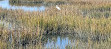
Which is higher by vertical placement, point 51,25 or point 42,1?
point 51,25

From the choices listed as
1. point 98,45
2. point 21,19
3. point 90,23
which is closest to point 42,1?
point 21,19

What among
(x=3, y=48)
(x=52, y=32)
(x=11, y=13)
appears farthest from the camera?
(x=11, y=13)

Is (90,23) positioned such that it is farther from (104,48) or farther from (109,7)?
(109,7)

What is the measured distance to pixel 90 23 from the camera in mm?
7352

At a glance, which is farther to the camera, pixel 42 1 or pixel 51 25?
pixel 42 1

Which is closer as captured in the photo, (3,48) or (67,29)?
(3,48)

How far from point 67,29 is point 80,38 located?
0.87 m

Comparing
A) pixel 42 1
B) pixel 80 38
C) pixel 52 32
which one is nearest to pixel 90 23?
pixel 80 38

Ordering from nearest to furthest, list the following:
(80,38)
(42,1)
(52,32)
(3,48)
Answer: (3,48)
(80,38)
(52,32)
(42,1)

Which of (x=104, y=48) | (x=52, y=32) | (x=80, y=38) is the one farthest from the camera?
(x=52, y=32)

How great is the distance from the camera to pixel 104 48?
18.5ft

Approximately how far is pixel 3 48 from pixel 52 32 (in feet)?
8.41

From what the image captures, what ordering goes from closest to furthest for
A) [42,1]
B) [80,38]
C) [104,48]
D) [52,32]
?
[104,48]
[80,38]
[52,32]
[42,1]

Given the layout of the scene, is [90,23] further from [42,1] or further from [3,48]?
[42,1]
